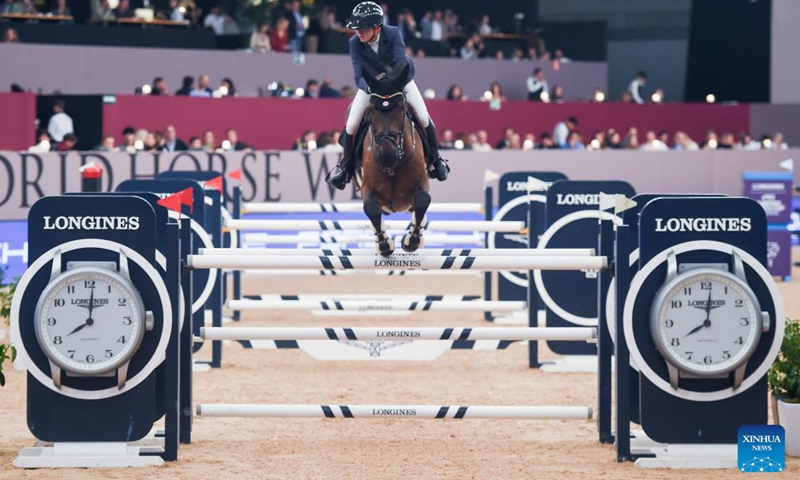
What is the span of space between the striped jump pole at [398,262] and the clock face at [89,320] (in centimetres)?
43

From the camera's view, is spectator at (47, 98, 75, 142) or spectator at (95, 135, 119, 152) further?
spectator at (47, 98, 75, 142)

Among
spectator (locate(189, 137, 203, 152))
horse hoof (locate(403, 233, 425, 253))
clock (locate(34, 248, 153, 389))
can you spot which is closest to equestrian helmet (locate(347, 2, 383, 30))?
horse hoof (locate(403, 233, 425, 253))

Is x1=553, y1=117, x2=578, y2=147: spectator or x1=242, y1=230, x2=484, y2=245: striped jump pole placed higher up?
x1=553, y1=117, x2=578, y2=147: spectator

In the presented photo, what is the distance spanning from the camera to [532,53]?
2402cm

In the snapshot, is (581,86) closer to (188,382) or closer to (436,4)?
(436,4)

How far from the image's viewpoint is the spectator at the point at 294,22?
2198 cm

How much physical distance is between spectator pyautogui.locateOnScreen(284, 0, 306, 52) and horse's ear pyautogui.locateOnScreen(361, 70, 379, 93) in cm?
1513

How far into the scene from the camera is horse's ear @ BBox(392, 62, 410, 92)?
6.93 metres

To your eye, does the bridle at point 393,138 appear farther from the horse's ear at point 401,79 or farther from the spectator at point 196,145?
the spectator at point 196,145

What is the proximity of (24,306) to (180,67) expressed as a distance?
14737mm

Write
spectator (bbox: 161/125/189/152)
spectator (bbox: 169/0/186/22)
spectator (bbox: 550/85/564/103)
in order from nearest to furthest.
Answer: spectator (bbox: 161/125/189/152) < spectator (bbox: 169/0/186/22) < spectator (bbox: 550/85/564/103)

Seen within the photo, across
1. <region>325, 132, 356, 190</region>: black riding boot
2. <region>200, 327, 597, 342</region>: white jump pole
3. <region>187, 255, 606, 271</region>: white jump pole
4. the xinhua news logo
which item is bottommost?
the xinhua news logo

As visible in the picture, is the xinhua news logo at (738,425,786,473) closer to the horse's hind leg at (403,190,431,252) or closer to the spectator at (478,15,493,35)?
the horse's hind leg at (403,190,431,252)

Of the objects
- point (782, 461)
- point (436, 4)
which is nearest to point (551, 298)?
point (782, 461)
